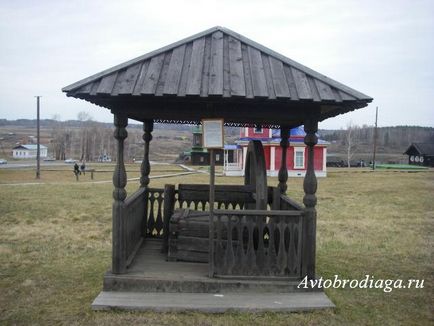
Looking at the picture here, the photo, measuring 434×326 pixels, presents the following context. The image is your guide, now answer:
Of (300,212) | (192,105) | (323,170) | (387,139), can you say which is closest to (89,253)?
(192,105)

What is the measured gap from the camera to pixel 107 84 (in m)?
5.18

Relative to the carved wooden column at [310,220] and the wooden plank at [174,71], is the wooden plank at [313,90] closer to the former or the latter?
the carved wooden column at [310,220]

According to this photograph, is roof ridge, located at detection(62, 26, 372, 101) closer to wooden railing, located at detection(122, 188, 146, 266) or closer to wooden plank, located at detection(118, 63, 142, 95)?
wooden plank, located at detection(118, 63, 142, 95)

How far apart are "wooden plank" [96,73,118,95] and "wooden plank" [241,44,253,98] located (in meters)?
1.79

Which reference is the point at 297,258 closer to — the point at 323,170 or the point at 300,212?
the point at 300,212

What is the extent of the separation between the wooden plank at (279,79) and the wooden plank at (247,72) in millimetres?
332

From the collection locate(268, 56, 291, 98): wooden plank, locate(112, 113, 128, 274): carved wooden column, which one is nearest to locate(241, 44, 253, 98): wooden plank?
locate(268, 56, 291, 98): wooden plank

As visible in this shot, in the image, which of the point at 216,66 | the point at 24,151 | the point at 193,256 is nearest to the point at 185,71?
the point at 216,66

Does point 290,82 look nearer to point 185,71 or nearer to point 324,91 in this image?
point 324,91

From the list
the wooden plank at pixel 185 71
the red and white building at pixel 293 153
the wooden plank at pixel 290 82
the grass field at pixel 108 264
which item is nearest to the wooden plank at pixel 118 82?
the wooden plank at pixel 185 71

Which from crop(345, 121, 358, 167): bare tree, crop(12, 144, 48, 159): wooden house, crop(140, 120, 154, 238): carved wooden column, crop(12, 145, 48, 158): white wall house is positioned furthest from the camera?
crop(12, 145, 48, 158): white wall house

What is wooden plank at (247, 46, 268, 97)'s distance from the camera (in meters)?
5.04

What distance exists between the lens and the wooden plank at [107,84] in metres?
5.02

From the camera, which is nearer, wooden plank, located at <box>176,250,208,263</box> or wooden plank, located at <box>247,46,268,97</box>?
wooden plank, located at <box>247,46,268,97</box>
